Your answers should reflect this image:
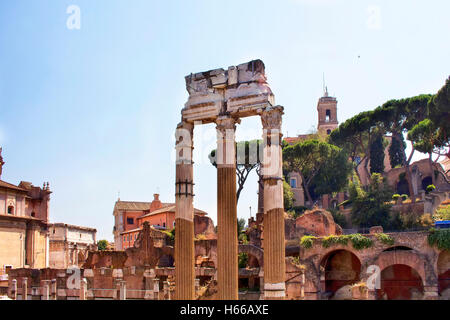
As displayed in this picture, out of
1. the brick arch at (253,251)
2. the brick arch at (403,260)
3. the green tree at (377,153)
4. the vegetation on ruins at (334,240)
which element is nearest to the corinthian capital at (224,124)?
the brick arch at (403,260)

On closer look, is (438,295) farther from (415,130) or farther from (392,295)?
(415,130)

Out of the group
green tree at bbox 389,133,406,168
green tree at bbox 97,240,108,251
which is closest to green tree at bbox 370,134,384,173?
green tree at bbox 389,133,406,168

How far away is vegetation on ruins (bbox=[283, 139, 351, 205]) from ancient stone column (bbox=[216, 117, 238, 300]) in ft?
93.5

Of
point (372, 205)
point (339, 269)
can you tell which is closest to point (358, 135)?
point (372, 205)

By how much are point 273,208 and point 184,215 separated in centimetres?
230

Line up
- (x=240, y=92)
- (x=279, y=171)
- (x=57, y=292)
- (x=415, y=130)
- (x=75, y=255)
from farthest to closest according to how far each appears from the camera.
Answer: (x=75, y=255), (x=415, y=130), (x=57, y=292), (x=240, y=92), (x=279, y=171)

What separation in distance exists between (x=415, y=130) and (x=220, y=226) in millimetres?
27480

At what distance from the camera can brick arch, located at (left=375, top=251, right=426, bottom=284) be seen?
24328mm

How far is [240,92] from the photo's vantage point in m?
12.8

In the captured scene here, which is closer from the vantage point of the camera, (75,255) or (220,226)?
(220,226)

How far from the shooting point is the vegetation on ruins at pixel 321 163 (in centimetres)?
4075

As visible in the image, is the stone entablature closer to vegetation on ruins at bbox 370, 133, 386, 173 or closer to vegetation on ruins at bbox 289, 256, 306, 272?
vegetation on ruins at bbox 289, 256, 306, 272

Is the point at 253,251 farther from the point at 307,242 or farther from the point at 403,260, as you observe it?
the point at 403,260
